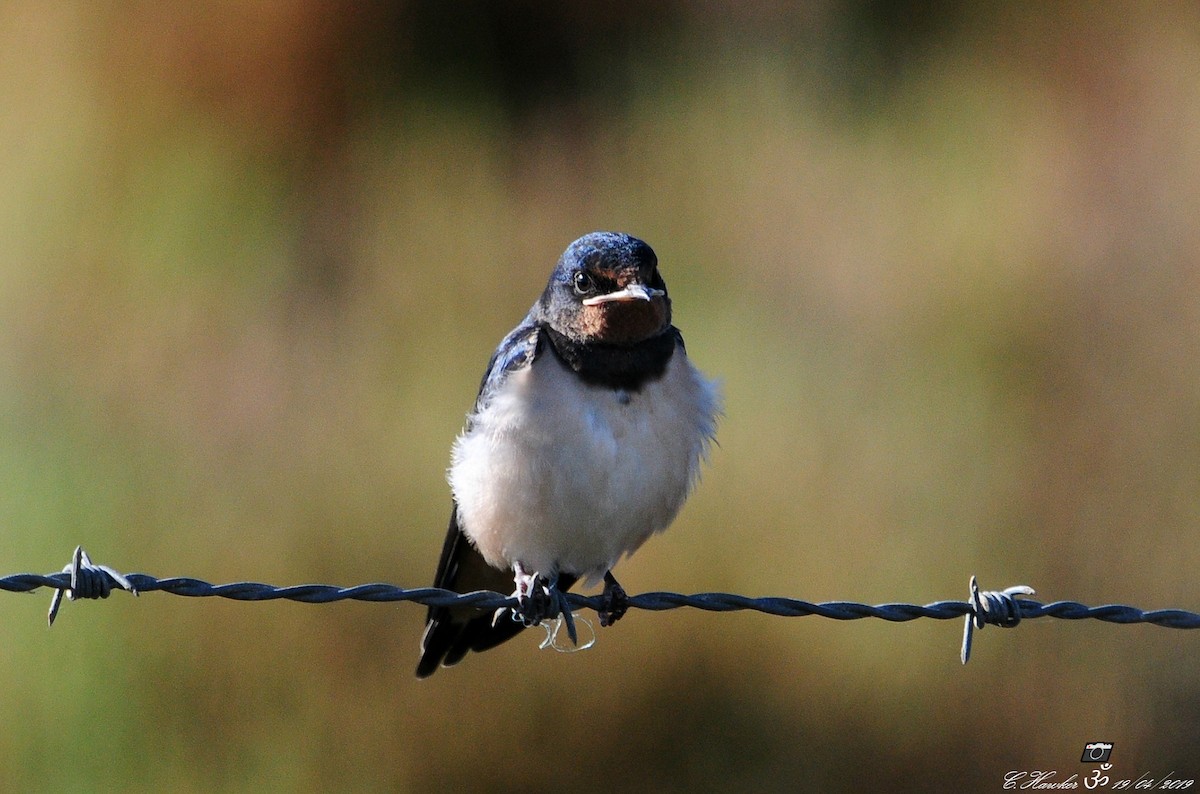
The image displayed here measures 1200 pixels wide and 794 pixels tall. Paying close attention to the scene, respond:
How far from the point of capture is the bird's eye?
144 inches

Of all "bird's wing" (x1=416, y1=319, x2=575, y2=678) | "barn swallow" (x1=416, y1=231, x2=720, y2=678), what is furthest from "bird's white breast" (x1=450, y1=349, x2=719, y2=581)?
"bird's wing" (x1=416, y1=319, x2=575, y2=678)

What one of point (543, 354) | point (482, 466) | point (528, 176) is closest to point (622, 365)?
point (543, 354)

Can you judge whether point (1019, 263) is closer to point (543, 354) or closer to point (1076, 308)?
point (1076, 308)

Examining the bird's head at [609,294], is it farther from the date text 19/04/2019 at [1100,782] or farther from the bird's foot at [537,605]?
the date text 19/04/2019 at [1100,782]

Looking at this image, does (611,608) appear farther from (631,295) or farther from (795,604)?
(795,604)

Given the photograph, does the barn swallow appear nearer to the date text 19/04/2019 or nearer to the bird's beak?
the bird's beak

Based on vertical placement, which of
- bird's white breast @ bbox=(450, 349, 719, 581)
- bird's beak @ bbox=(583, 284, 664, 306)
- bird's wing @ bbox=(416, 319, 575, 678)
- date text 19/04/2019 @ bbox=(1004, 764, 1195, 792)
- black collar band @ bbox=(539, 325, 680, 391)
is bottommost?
date text 19/04/2019 @ bbox=(1004, 764, 1195, 792)

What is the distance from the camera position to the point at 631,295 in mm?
3539

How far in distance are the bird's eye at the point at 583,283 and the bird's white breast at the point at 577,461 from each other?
20cm

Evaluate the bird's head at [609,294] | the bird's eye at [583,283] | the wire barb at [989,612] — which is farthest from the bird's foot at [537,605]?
the wire barb at [989,612]

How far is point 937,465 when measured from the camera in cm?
598

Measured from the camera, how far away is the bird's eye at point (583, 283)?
3646 millimetres

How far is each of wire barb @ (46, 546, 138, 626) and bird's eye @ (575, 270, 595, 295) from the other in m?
1.62

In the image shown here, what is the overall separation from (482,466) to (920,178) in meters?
3.95
